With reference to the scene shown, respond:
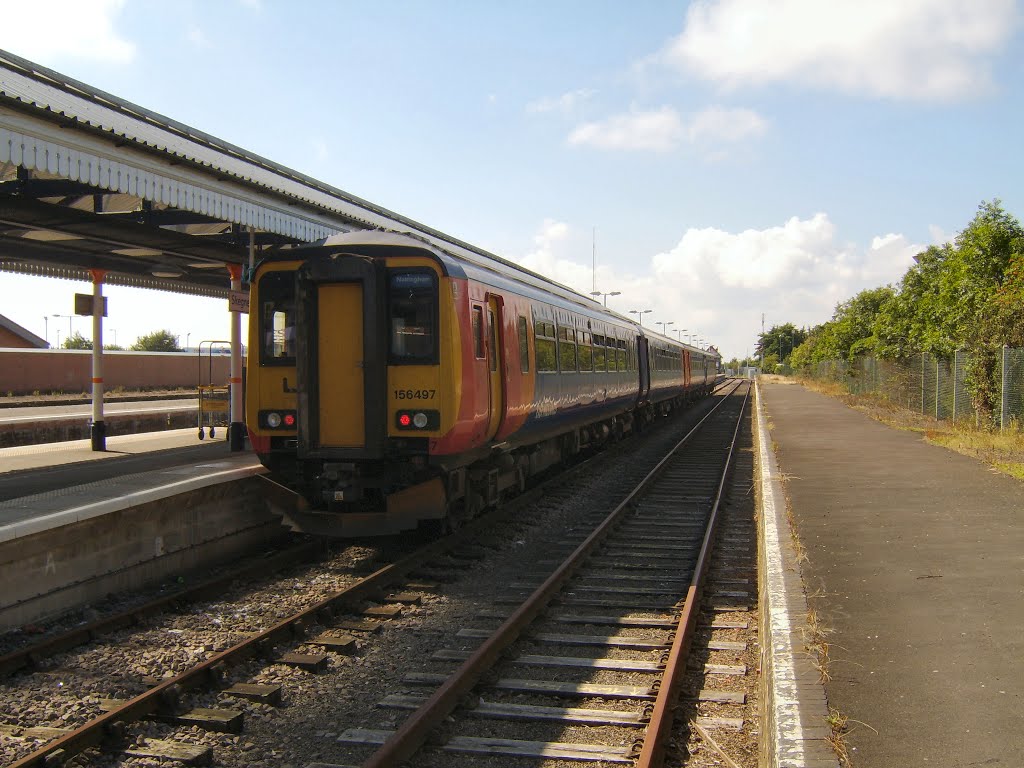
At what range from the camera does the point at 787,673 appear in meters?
4.86

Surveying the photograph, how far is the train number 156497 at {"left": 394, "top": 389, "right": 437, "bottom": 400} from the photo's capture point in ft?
27.7

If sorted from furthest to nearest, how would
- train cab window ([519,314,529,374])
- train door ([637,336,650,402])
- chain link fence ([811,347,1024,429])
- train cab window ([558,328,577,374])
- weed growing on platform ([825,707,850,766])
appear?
train door ([637,336,650,402]) → chain link fence ([811,347,1024,429]) → train cab window ([558,328,577,374]) → train cab window ([519,314,529,374]) → weed growing on platform ([825,707,850,766])

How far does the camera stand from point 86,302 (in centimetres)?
1327

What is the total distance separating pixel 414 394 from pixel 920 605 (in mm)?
4685

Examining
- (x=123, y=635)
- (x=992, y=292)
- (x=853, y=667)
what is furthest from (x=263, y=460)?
(x=992, y=292)

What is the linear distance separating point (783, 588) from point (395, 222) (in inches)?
436

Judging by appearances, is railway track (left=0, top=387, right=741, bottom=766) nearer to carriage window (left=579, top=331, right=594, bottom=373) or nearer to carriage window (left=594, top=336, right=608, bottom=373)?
carriage window (left=579, top=331, right=594, bottom=373)

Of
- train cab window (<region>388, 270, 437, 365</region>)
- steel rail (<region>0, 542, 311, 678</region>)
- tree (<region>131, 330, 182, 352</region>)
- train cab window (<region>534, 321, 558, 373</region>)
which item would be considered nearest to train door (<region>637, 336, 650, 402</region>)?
train cab window (<region>534, 321, 558, 373</region>)

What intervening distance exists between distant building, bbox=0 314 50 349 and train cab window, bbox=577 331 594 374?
35.2 metres

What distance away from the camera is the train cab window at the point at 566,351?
13.1 m

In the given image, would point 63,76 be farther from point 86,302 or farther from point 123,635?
point 123,635

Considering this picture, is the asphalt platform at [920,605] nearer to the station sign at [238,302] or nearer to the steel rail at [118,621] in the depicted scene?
the steel rail at [118,621]

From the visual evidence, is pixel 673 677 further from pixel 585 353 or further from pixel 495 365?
pixel 585 353

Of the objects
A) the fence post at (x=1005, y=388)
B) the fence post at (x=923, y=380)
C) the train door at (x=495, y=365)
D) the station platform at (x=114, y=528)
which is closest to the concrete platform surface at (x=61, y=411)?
the station platform at (x=114, y=528)
